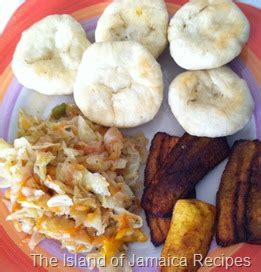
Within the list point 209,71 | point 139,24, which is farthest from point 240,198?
point 139,24

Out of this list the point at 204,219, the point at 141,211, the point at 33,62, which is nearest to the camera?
the point at 204,219

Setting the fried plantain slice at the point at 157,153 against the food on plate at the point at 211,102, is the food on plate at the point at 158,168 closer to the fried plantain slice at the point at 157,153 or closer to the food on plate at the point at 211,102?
the fried plantain slice at the point at 157,153

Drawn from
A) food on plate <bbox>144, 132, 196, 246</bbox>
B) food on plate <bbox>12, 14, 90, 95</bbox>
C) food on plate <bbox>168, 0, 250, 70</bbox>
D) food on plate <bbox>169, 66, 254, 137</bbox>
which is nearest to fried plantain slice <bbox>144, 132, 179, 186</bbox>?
food on plate <bbox>144, 132, 196, 246</bbox>

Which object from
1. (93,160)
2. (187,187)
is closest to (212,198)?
(187,187)

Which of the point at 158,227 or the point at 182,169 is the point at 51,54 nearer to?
the point at 182,169

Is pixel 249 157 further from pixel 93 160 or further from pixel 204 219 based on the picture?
pixel 93 160

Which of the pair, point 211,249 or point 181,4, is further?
point 181,4

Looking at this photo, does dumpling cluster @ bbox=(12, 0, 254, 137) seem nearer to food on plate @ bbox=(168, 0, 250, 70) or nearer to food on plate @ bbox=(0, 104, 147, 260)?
food on plate @ bbox=(168, 0, 250, 70)

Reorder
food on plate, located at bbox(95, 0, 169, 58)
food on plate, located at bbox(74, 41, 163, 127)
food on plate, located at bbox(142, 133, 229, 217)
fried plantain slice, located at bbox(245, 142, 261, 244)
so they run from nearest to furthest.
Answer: fried plantain slice, located at bbox(245, 142, 261, 244)
food on plate, located at bbox(142, 133, 229, 217)
food on plate, located at bbox(74, 41, 163, 127)
food on plate, located at bbox(95, 0, 169, 58)
